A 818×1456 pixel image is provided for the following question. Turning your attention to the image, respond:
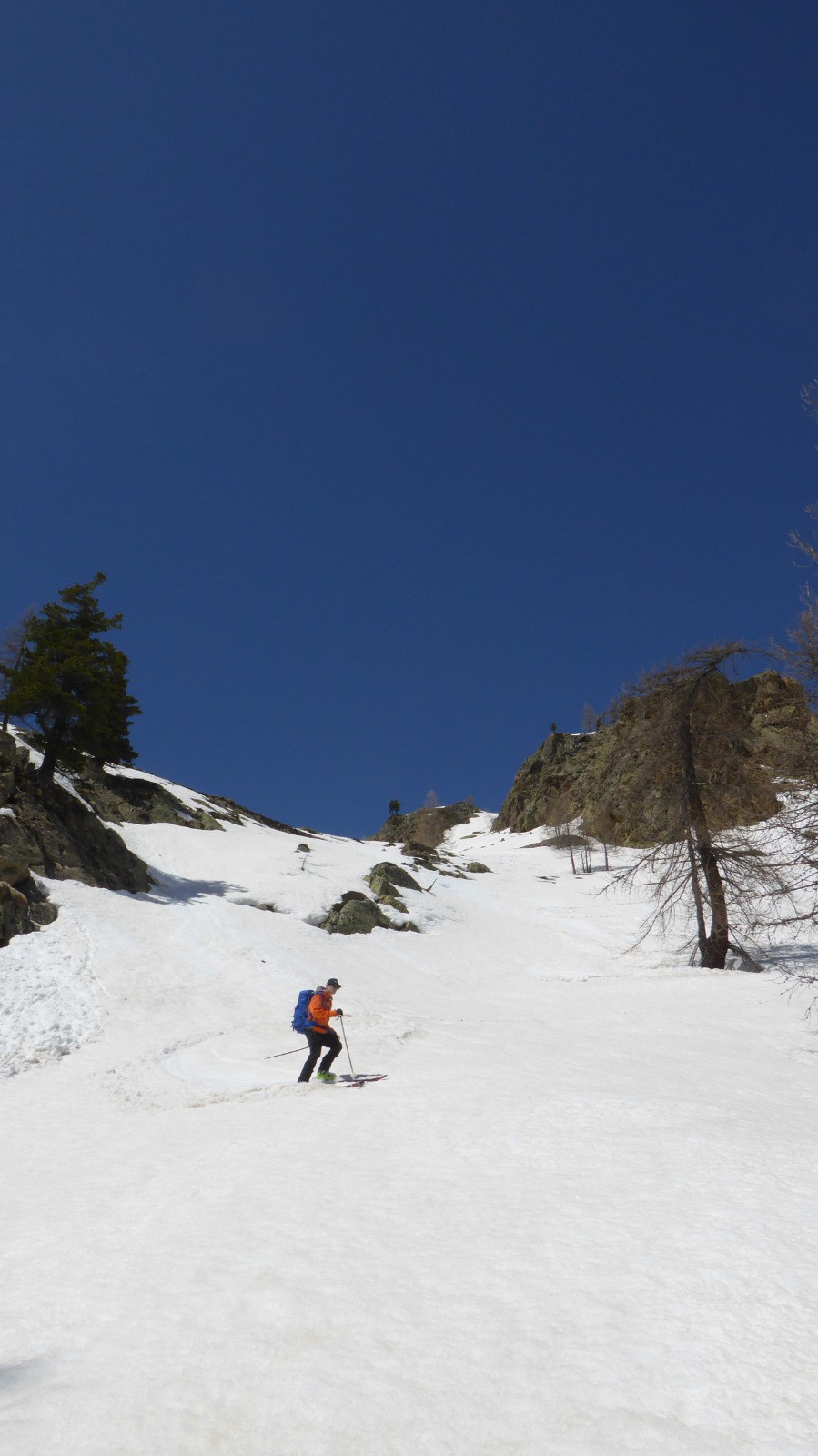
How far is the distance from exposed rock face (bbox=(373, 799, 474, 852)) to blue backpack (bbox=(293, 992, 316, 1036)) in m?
94.6

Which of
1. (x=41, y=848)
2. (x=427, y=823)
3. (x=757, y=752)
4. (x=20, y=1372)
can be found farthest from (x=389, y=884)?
(x=427, y=823)

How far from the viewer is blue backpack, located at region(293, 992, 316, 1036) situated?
11.1 m

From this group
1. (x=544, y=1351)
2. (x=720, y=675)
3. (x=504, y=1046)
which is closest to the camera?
(x=544, y=1351)

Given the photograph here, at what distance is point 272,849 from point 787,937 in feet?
78.5

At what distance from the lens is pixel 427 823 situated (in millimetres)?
115188

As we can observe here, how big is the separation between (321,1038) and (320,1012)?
15.5 inches

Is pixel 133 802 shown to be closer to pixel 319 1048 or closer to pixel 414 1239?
pixel 319 1048

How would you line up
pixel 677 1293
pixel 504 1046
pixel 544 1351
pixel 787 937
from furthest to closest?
pixel 787 937 → pixel 504 1046 → pixel 677 1293 → pixel 544 1351

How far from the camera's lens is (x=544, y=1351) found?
354cm

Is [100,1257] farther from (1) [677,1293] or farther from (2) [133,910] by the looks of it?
(2) [133,910]

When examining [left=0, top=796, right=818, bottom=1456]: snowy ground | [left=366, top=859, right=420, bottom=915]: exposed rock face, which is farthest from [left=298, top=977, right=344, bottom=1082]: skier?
[left=366, top=859, right=420, bottom=915]: exposed rock face

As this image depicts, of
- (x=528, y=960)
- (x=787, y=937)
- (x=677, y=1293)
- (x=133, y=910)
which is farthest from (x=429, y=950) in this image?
(x=677, y=1293)

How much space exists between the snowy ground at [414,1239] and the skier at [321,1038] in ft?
2.38

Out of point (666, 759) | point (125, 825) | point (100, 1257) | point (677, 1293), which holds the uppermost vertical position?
point (666, 759)
